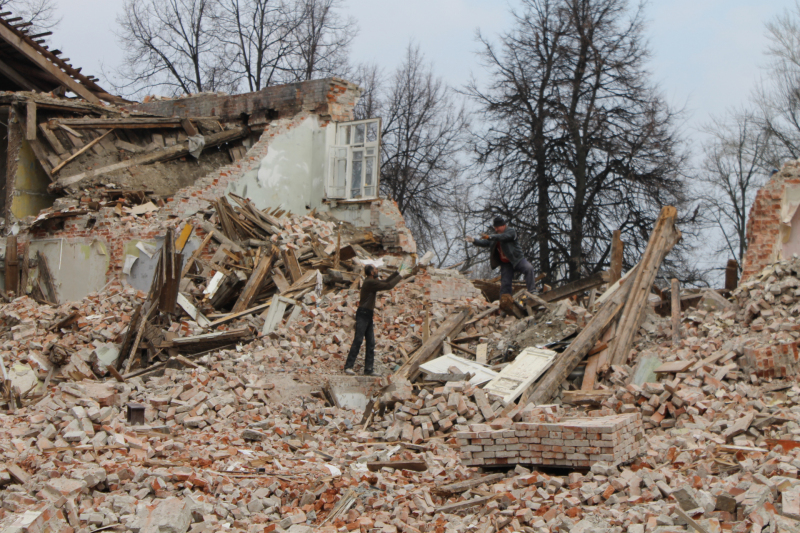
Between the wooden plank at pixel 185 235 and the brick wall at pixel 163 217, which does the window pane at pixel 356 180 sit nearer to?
the brick wall at pixel 163 217

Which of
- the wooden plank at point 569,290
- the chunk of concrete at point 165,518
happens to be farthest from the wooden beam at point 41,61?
the chunk of concrete at point 165,518

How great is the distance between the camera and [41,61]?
18078 mm

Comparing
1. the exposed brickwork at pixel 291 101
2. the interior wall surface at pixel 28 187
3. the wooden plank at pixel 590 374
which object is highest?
the exposed brickwork at pixel 291 101

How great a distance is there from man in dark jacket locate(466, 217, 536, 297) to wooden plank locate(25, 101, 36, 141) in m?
9.42

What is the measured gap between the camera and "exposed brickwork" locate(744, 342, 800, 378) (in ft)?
23.9

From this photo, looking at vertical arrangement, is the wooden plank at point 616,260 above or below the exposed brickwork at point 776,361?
above

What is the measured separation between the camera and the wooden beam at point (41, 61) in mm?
17219

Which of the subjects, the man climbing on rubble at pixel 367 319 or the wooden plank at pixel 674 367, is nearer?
the wooden plank at pixel 674 367

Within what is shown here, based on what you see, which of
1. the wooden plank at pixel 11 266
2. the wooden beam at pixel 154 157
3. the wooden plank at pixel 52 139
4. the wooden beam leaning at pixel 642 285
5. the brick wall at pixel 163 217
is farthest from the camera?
the wooden plank at pixel 52 139

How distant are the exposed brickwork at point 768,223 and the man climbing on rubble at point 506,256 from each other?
297 centimetres

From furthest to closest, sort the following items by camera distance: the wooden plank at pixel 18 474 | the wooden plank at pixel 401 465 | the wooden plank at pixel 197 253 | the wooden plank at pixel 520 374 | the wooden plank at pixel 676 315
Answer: the wooden plank at pixel 197 253
the wooden plank at pixel 676 315
the wooden plank at pixel 520 374
the wooden plank at pixel 401 465
the wooden plank at pixel 18 474

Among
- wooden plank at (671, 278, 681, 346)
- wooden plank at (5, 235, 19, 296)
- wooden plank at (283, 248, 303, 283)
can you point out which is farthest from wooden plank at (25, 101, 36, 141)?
wooden plank at (671, 278, 681, 346)

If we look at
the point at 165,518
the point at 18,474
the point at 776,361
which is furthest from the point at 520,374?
the point at 18,474

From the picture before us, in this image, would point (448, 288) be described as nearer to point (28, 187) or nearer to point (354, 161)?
point (354, 161)
